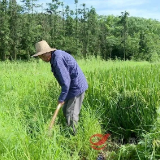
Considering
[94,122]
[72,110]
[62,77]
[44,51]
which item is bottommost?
[94,122]

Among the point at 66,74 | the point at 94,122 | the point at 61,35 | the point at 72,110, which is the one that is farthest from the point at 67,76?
the point at 61,35

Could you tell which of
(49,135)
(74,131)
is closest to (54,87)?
(74,131)

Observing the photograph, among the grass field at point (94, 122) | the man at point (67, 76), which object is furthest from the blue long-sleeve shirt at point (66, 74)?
the grass field at point (94, 122)

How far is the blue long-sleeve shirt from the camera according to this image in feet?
8.53

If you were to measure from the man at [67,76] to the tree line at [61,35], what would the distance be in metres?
20.3

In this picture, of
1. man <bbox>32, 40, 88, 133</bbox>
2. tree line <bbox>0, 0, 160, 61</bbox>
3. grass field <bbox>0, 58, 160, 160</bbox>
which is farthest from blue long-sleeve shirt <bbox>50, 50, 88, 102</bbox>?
tree line <bbox>0, 0, 160, 61</bbox>

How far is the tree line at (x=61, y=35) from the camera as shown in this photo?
2889cm

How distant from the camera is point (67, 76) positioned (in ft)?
8.68

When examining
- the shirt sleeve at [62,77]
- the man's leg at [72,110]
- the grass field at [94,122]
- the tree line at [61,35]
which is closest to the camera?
the grass field at [94,122]

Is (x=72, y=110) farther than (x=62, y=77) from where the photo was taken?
Yes

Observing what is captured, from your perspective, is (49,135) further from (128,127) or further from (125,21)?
(125,21)

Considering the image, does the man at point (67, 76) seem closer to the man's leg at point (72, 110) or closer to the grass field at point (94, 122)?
the man's leg at point (72, 110)

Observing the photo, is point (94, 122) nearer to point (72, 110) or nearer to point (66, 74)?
point (72, 110)

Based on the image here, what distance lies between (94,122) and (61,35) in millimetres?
32462
